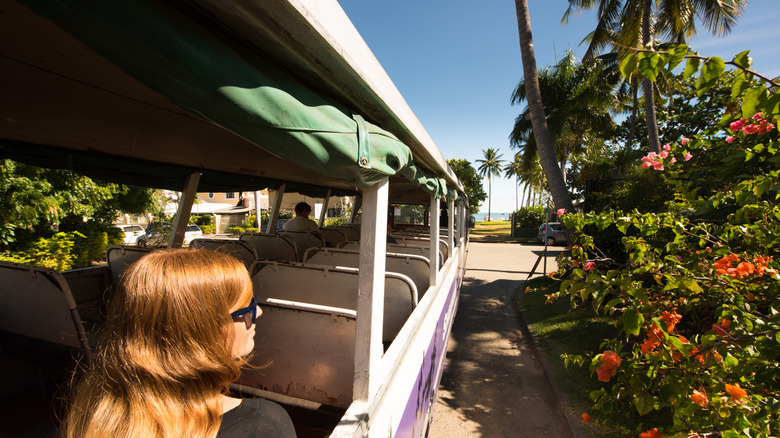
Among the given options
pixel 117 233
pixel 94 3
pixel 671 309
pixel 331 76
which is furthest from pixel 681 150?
pixel 117 233

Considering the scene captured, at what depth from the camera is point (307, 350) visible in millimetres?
1999

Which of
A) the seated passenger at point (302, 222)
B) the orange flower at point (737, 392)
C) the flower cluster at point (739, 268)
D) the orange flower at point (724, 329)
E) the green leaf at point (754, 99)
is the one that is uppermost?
the green leaf at point (754, 99)

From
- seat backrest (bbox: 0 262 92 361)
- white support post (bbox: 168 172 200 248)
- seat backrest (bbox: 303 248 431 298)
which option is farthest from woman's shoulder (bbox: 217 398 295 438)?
white support post (bbox: 168 172 200 248)

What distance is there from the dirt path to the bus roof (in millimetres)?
2823

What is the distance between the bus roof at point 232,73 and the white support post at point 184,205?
192 centimetres

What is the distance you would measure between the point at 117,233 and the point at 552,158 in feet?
47.7

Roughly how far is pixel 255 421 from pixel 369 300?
56 cm

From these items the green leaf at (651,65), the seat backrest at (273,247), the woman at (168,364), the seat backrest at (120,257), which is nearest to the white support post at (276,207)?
the seat backrest at (273,247)

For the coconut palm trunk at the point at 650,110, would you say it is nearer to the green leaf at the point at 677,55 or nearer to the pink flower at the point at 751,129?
the pink flower at the point at 751,129

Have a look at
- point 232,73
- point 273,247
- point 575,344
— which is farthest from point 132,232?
Answer: point 232,73

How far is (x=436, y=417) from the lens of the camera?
356cm

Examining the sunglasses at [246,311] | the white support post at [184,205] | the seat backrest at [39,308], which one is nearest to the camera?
the sunglasses at [246,311]

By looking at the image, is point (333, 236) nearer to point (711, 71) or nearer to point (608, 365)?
point (608, 365)

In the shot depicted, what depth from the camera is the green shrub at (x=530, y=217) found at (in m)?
27.9
